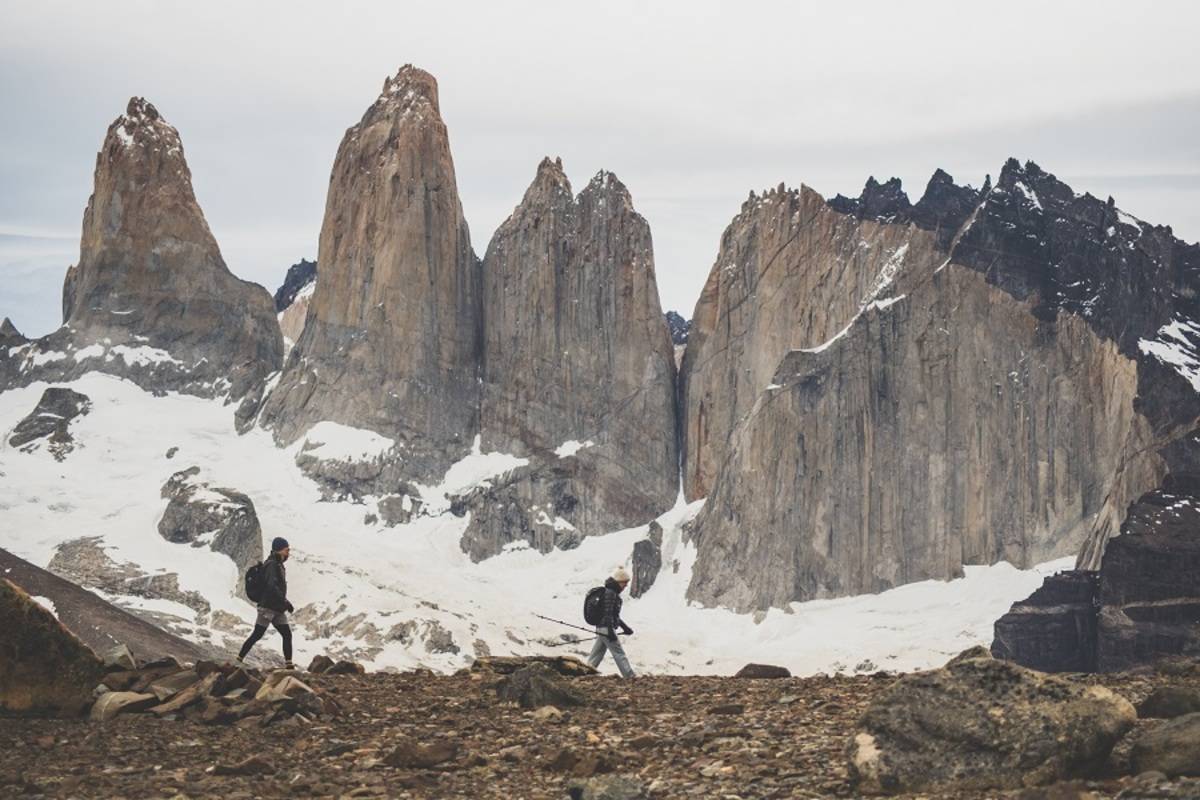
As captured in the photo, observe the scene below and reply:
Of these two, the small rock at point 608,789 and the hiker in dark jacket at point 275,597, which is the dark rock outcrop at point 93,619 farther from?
the small rock at point 608,789

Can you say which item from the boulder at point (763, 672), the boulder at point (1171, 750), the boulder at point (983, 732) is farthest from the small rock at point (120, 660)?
the boulder at point (1171, 750)

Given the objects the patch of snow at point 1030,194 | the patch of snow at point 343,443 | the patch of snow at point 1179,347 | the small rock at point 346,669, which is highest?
the patch of snow at point 1030,194

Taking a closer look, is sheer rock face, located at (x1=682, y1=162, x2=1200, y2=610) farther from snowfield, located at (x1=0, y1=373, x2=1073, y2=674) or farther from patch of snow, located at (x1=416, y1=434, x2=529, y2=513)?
patch of snow, located at (x1=416, y1=434, x2=529, y2=513)

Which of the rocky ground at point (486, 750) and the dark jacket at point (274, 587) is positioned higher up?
Answer: the dark jacket at point (274, 587)

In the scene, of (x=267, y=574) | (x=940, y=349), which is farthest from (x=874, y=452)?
(x=267, y=574)

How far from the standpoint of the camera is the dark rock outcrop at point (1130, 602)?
4882 inches

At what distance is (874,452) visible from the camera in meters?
163

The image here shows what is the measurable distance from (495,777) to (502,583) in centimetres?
15587

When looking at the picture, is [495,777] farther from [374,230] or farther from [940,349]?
[374,230]

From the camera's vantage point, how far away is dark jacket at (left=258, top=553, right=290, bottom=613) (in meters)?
30.0

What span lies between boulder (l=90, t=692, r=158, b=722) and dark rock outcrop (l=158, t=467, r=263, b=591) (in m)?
138

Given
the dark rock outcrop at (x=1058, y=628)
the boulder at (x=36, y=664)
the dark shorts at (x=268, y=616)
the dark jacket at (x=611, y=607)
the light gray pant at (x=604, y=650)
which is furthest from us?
the dark rock outcrop at (x=1058, y=628)

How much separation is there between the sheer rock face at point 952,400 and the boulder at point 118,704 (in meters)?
132

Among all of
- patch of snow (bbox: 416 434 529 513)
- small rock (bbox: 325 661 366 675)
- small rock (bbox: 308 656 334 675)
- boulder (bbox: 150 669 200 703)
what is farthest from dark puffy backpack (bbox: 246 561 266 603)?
patch of snow (bbox: 416 434 529 513)
